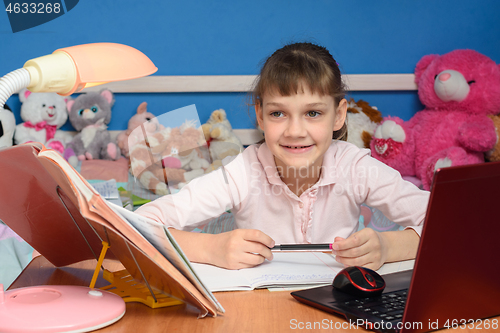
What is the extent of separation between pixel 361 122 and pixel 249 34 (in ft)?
2.41

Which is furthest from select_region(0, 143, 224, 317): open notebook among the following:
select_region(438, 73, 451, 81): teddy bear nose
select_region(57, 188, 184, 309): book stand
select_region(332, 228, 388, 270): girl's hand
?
select_region(438, 73, 451, 81): teddy bear nose

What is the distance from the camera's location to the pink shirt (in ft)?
3.22

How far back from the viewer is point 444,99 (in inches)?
78.6

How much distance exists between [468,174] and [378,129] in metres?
1.71

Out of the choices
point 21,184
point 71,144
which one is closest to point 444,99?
point 71,144

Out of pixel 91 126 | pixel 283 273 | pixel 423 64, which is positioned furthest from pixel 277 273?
pixel 423 64

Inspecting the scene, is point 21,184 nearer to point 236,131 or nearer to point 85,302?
point 85,302

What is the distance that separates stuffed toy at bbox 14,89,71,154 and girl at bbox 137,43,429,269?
1366 mm

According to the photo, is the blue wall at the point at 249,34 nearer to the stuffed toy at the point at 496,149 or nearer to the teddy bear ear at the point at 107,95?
the teddy bear ear at the point at 107,95

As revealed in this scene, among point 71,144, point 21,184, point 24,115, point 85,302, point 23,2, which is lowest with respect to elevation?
point 71,144

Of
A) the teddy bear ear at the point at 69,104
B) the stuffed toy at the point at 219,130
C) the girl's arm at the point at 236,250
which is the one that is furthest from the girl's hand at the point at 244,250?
the teddy bear ear at the point at 69,104

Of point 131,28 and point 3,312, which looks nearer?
point 3,312

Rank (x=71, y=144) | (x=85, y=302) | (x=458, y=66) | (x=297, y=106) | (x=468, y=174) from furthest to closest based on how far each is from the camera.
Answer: (x=71, y=144), (x=458, y=66), (x=297, y=106), (x=85, y=302), (x=468, y=174)

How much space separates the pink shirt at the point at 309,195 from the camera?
98 centimetres
